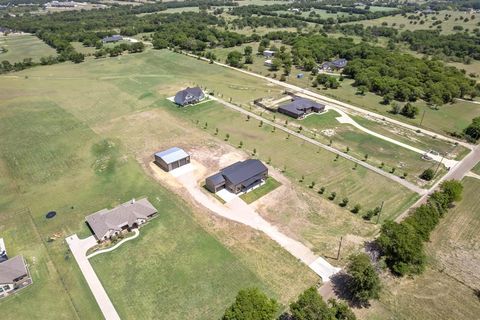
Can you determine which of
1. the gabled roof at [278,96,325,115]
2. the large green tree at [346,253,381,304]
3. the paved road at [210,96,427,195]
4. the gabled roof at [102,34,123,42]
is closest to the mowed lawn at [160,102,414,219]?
the paved road at [210,96,427,195]

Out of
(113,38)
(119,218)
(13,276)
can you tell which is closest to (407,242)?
(119,218)

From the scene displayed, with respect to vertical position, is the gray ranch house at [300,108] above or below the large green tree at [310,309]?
below

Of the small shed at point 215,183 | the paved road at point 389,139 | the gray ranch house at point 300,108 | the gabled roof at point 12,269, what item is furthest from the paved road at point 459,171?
the gabled roof at point 12,269

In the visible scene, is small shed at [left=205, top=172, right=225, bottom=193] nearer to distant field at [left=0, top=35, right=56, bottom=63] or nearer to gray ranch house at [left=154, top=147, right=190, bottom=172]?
gray ranch house at [left=154, top=147, right=190, bottom=172]

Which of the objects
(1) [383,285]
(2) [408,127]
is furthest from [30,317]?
(2) [408,127]

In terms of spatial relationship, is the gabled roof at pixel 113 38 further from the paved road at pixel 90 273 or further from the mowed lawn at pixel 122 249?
Result: the paved road at pixel 90 273

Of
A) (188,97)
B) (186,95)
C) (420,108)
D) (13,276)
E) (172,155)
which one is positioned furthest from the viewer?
(420,108)

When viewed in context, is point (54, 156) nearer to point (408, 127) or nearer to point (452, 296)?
point (452, 296)

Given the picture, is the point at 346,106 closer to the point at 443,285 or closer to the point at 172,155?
the point at 172,155
